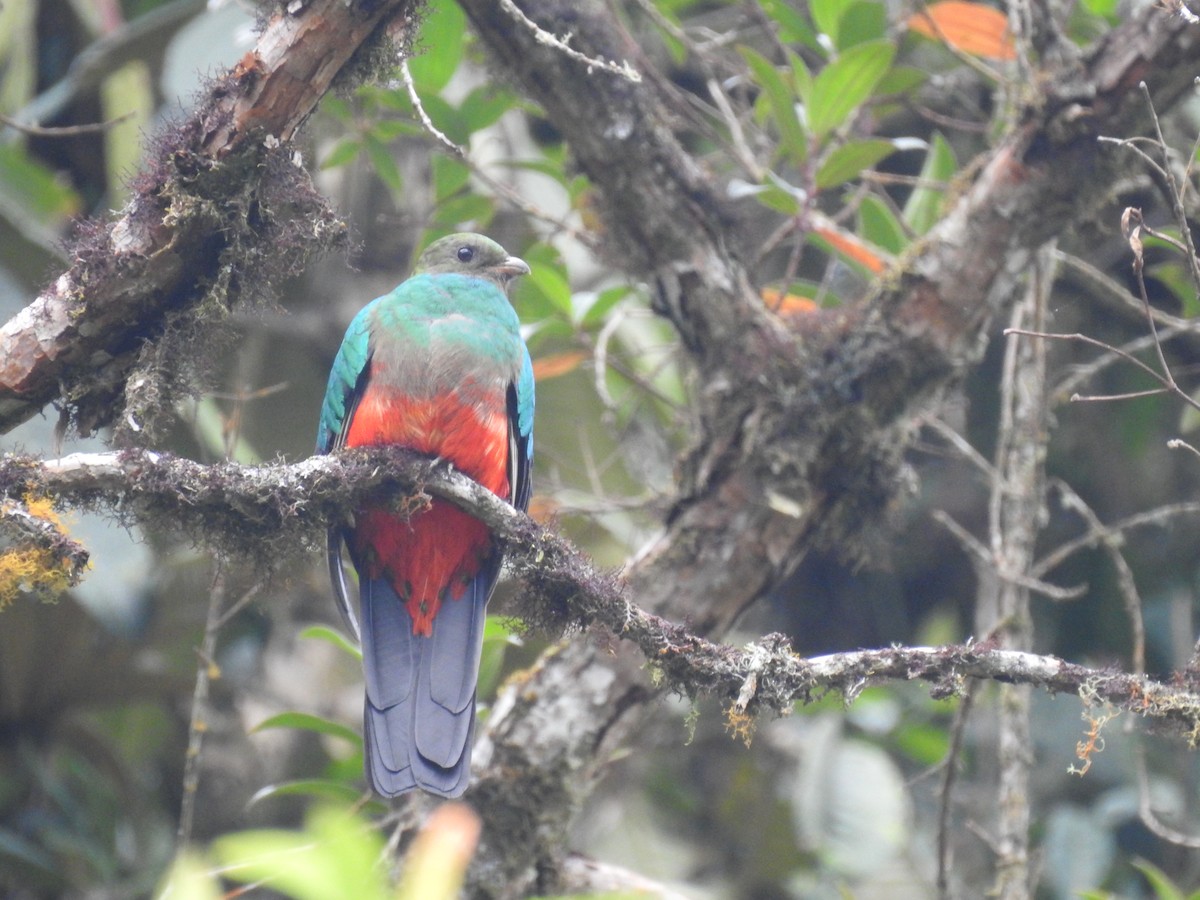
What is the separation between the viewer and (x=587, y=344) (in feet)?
14.2

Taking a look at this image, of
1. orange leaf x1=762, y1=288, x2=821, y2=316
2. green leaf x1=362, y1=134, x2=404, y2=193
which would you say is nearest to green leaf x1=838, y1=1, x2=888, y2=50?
orange leaf x1=762, y1=288, x2=821, y2=316

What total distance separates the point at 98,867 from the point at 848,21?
4.08m

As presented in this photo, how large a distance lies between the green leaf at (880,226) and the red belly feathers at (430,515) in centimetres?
152

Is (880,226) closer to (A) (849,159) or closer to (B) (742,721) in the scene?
(A) (849,159)

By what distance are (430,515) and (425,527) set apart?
0.14 ft

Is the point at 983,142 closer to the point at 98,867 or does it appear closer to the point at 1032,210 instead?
the point at 1032,210

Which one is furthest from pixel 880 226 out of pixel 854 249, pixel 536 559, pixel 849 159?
pixel 536 559

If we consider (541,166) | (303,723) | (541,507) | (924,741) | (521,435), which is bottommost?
(924,741)

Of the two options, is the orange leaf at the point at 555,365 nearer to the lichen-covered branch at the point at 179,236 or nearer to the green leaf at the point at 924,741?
the lichen-covered branch at the point at 179,236

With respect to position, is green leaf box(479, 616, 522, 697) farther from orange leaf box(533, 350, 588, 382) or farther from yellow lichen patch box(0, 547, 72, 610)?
yellow lichen patch box(0, 547, 72, 610)

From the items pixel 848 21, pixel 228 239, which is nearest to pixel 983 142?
pixel 848 21

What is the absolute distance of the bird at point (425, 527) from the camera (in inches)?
115

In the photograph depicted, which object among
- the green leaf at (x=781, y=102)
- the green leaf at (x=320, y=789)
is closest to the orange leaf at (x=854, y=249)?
the green leaf at (x=781, y=102)

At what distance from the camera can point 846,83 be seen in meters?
3.67
